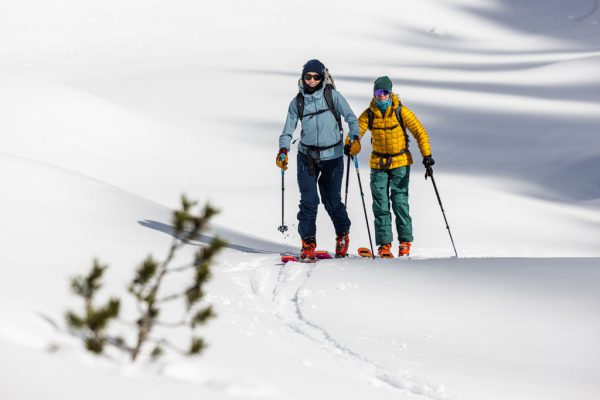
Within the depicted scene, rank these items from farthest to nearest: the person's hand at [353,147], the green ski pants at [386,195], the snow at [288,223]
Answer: the green ski pants at [386,195] < the person's hand at [353,147] < the snow at [288,223]

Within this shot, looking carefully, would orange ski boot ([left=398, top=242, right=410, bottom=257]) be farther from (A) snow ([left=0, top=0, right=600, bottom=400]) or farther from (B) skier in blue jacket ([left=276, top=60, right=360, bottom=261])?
(A) snow ([left=0, top=0, right=600, bottom=400])

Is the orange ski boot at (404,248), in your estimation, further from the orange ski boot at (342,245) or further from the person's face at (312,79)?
the person's face at (312,79)

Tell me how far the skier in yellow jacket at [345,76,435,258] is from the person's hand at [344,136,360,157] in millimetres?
11

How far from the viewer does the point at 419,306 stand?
607 centimetres

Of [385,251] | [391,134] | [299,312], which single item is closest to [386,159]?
[391,134]

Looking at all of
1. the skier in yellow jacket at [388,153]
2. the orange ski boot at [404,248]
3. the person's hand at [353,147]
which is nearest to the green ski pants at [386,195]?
the skier in yellow jacket at [388,153]

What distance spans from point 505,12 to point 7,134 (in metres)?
41.8

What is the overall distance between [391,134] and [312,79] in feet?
3.39

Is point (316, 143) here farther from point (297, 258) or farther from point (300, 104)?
point (297, 258)

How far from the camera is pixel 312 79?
803cm

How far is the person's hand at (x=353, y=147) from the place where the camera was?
27.0ft

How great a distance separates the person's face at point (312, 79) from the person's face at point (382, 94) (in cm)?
64

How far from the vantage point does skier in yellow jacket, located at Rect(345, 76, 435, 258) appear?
28.3ft

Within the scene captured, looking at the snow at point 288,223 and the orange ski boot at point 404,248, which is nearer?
the snow at point 288,223
